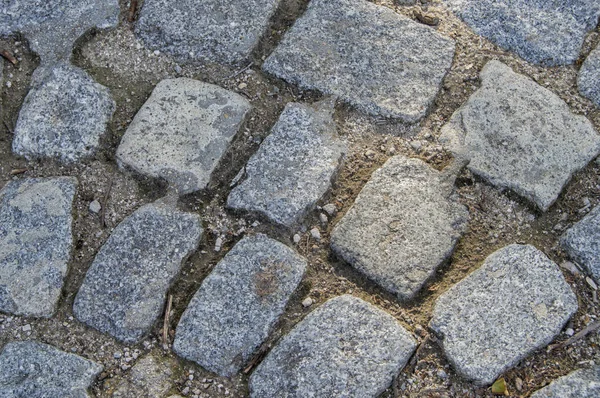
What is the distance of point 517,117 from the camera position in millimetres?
2270

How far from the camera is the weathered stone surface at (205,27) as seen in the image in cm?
238

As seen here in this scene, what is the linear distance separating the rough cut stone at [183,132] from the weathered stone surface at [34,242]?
223 millimetres

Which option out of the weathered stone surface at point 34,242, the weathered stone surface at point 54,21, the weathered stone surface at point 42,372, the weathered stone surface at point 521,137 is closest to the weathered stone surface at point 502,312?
the weathered stone surface at point 521,137

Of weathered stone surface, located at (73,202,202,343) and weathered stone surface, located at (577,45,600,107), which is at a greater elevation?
weathered stone surface, located at (577,45,600,107)

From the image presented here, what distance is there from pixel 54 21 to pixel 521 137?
149cm

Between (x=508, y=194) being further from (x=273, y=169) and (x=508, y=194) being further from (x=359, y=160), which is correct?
(x=273, y=169)

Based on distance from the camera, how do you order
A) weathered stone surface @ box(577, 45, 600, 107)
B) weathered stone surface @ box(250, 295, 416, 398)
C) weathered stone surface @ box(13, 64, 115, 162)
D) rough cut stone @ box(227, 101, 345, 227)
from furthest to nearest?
1. weathered stone surface @ box(577, 45, 600, 107)
2. weathered stone surface @ box(13, 64, 115, 162)
3. rough cut stone @ box(227, 101, 345, 227)
4. weathered stone surface @ box(250, 295, 416, 398)

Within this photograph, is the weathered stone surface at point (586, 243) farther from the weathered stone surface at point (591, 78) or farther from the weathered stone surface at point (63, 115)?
the weathered stone surface at point (63, 115)

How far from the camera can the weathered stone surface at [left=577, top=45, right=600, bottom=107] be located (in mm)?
2367

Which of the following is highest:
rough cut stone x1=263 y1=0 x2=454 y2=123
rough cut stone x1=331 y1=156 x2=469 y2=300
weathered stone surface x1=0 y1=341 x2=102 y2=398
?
rough cut stone x1=263 y1=0 x2=454 y2=123

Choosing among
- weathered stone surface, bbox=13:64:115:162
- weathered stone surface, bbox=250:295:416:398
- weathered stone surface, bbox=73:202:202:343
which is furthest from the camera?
weathered stone surface, bbox=13:64:115:162

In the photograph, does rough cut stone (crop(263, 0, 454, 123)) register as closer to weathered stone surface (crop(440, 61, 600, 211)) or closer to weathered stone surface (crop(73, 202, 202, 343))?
weathered stone surface (crop(440, 61, 600, 211))

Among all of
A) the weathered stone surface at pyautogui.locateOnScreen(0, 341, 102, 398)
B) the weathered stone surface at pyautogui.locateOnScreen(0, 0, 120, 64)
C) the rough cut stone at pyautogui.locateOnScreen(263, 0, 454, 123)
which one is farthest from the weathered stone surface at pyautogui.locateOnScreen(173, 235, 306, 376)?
the weathered stone surface at pyautogui.locateOnScreen(0, 0, 120, 64)

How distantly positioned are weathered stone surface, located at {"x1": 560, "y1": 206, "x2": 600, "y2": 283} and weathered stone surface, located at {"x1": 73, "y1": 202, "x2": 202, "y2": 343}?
1017 mm
